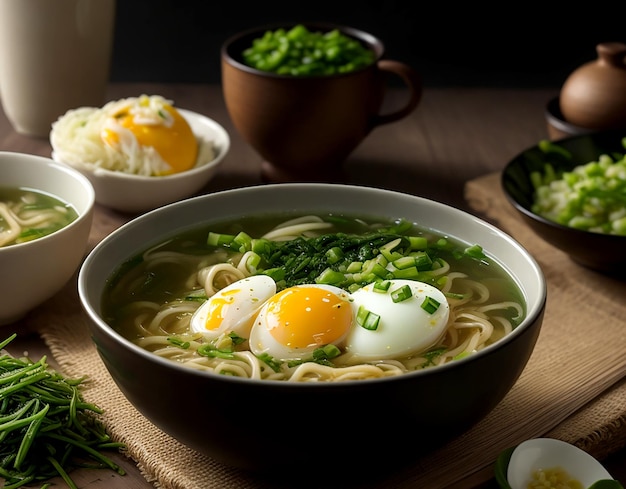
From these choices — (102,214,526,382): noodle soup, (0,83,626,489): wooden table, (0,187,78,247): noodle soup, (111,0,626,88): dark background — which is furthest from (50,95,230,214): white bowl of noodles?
(111,0,626,88): dark background

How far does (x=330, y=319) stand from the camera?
1829 mm

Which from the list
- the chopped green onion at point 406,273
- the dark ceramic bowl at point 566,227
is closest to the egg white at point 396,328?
the chopped green onion at point 406,273

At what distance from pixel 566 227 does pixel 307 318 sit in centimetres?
105

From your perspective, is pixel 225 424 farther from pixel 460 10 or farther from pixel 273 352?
pixel 460 10

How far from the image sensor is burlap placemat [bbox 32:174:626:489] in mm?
1811

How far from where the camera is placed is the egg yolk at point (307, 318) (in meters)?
1.81

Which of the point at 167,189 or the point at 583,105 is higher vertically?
the point at 583,105

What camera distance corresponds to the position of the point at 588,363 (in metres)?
2.24

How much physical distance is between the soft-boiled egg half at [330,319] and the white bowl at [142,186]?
42.8 inches

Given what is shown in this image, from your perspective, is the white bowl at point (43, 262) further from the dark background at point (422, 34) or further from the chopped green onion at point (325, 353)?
the dark background at point (422, 34)

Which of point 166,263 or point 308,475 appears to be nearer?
Answer: point 308,475

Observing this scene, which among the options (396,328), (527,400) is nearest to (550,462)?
(527,400)

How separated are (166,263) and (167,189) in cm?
91

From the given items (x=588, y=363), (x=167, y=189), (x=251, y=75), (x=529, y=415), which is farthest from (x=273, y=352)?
(x=251, y=75)
